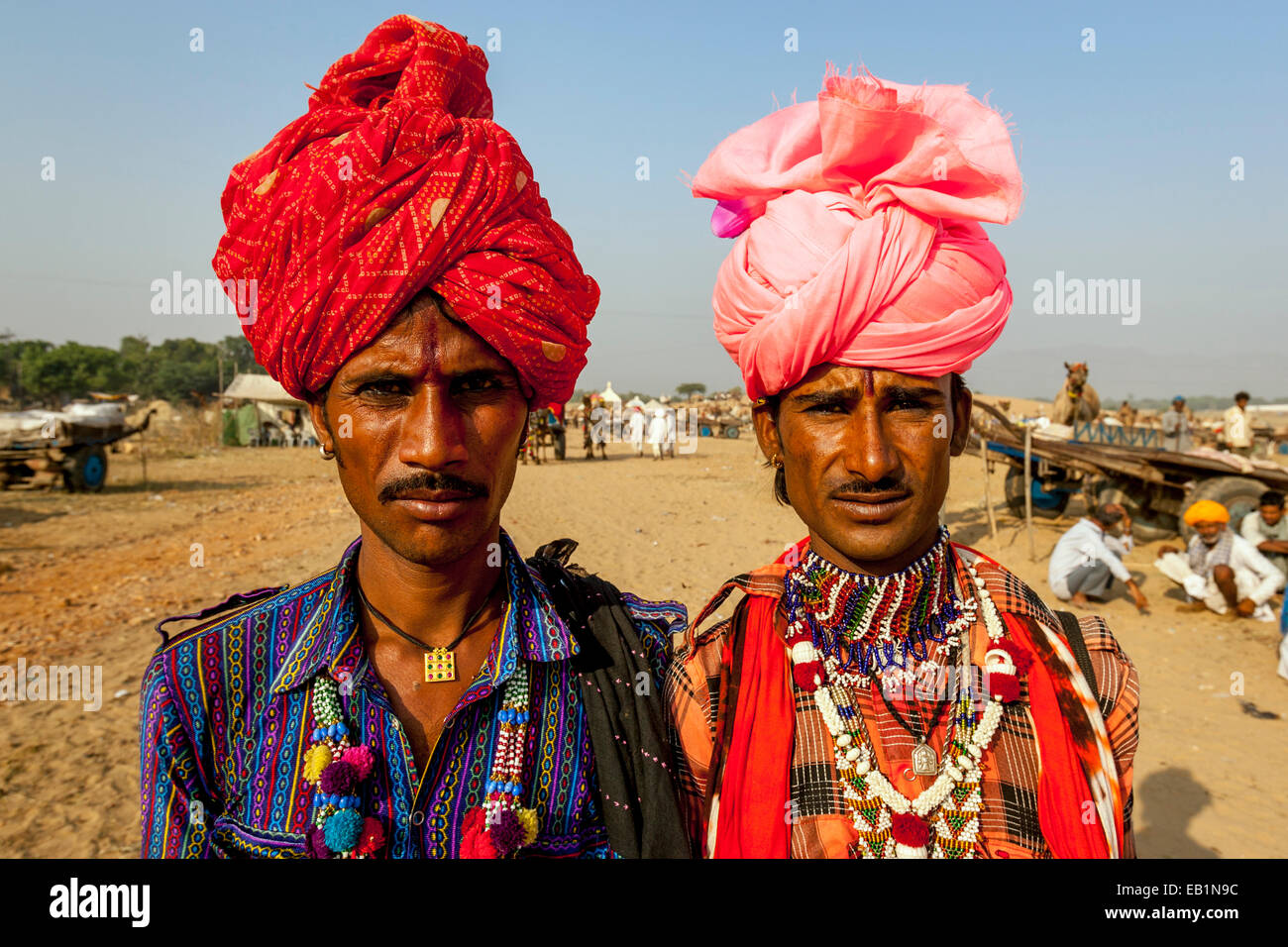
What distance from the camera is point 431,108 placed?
1.87 meters

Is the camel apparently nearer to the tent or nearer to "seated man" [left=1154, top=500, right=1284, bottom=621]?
"seated man" [left=1154, top=500, right=1284, bottom=621]

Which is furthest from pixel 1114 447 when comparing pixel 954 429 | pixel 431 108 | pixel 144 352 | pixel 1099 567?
pixel 144 352

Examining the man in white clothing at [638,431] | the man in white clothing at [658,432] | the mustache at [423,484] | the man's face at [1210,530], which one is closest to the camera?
the mustache at [423,484]

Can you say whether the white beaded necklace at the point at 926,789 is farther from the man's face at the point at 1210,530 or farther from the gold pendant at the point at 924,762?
the man's face at the point at 1210,530

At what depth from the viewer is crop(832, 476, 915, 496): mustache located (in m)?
1.77

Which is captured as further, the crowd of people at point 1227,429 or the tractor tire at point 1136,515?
the crowd of people at point 1227,429

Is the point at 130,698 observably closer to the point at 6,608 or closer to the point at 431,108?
the point at 6,608

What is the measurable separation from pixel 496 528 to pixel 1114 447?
1343 cm

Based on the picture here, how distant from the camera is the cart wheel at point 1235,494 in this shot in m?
10.6

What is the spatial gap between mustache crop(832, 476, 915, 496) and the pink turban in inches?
10.3

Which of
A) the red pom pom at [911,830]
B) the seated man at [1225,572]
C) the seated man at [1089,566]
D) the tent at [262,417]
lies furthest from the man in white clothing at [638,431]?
the red pom pom at [911,830]

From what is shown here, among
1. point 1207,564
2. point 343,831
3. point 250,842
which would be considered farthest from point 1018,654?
point 1207,564

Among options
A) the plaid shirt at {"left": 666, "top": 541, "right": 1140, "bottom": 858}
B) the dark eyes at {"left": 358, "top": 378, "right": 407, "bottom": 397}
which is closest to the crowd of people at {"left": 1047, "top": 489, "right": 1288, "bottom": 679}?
the plaid shirt at {"left": 666, "top": 541, "right": 1140, "bottom": 858}

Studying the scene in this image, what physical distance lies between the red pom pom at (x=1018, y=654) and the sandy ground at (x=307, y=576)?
1138mm
